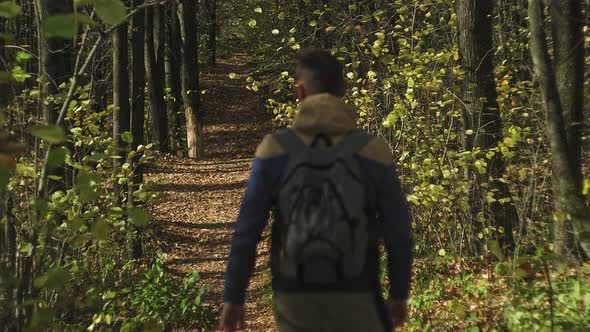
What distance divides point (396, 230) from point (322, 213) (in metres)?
0.37

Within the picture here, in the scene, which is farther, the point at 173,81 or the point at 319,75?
the point at 173,81

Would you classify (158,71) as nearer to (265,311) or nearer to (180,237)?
(180,237)

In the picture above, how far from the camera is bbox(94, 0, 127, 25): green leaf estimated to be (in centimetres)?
244

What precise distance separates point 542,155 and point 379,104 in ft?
8.76

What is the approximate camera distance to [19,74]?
13.2ft

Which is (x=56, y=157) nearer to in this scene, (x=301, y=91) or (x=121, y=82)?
(x=301, y=91)

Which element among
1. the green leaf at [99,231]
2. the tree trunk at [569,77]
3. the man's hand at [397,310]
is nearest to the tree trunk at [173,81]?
the tree trunk at [569,77]

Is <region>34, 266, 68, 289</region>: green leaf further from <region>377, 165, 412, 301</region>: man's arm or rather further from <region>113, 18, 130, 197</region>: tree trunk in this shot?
<region>113, 18, 130, 197</region>: tree trunk

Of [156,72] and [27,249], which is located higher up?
[156,72]

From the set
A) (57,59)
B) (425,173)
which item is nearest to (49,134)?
(57,59)

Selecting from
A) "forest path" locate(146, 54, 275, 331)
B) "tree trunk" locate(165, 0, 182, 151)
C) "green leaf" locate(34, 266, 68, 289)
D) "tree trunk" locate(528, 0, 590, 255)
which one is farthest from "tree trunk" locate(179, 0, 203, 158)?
"green leaf" locate(34, 266, 68, 289)

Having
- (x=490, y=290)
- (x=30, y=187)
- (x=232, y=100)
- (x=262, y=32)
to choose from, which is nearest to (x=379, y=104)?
(x=490, y=290)

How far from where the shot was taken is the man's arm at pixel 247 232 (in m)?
2.53

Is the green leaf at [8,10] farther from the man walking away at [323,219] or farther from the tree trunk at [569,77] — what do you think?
the tree trunk at [569,77]
